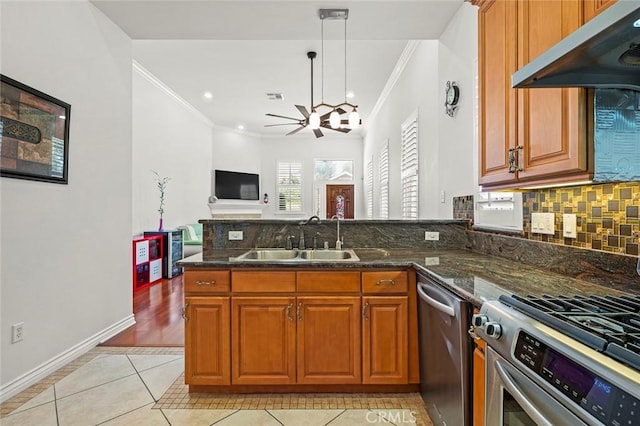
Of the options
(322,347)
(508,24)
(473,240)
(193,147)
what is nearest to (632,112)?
(508,24)

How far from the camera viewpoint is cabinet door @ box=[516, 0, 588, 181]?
1.21m

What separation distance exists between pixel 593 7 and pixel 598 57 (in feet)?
0.85

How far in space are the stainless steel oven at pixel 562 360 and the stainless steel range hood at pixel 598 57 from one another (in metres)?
0.76

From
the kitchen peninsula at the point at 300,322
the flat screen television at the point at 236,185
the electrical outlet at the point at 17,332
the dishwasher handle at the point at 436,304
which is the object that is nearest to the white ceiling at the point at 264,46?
the flat screen television at the point at 236,185

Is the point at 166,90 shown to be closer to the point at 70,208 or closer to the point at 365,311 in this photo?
the point at 70,208

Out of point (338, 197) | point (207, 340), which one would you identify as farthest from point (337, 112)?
point (338, 197)

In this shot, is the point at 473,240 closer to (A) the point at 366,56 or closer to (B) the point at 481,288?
(B) the point at 481,288

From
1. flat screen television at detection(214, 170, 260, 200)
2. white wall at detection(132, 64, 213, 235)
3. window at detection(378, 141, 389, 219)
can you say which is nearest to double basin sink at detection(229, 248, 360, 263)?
white wall at detection(132, 64, 213, 235)

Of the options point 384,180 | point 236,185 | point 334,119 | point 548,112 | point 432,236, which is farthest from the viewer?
point 236,185

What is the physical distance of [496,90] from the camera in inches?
67.4

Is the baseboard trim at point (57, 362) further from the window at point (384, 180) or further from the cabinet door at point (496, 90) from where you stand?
the window at point (384, 180)

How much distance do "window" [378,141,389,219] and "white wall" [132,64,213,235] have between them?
396cm

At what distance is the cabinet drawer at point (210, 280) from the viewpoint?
6.65ft

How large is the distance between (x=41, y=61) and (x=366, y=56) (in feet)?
11.9
